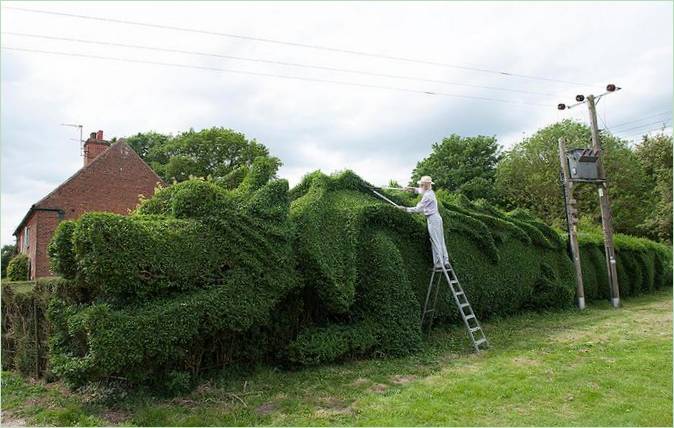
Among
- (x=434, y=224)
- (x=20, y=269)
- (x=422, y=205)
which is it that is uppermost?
(x=422, y=205)

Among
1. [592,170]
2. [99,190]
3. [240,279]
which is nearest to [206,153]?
[99,190]

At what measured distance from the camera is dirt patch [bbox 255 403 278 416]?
5.77 metres

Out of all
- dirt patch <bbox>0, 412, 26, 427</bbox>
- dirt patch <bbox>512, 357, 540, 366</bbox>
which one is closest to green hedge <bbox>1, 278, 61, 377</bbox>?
dirt patch <bbox>0, 412, 26, 427</bbox>

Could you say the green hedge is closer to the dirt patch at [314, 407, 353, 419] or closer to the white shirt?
the dirt patch at [314, 407, 353, 419]

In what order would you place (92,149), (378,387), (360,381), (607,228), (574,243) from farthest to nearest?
(92,149) < (607,228) < (574,243) < (360,381) < (378,387)

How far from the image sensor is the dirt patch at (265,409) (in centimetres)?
577

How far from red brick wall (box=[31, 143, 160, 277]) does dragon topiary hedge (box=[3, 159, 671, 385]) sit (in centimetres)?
1765

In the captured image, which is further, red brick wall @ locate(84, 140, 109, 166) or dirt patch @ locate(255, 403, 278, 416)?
red brick wall @ locate(84, 140, 109, 166)

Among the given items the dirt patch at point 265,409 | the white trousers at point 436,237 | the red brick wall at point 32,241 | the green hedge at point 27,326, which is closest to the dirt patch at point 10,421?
the green hedge at point 27,326

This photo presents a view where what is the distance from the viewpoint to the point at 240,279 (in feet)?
22.2

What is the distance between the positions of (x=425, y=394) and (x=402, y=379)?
Result: 2.70ft

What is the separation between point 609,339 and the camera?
9.83 m

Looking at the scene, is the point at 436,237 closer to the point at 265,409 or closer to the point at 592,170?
the point at 265,409

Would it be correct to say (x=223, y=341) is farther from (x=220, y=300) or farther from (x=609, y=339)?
(x=609, y=339)
